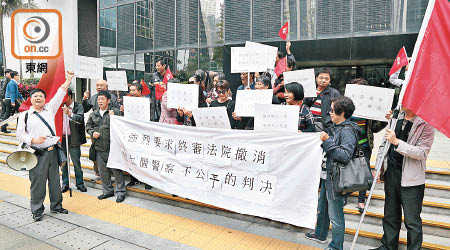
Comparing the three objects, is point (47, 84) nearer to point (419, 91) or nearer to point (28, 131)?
point (28, 131)

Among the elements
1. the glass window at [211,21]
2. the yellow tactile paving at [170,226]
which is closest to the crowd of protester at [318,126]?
the yellow tactile paving at [170,226]

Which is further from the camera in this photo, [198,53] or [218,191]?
[198,53]

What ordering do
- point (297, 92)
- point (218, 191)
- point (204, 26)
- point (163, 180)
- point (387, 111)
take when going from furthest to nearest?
point (204, 26), point (163, 180), point (218, 191), point (297, 92), point (387, 111)

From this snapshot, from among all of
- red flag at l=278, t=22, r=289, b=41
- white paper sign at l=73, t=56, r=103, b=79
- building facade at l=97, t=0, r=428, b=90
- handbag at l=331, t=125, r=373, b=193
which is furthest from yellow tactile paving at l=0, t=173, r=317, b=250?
building facade at l=97, t=0, r=428, b=90

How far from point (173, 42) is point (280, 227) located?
10.2 meters

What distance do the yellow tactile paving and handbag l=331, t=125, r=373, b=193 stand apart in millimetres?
1061

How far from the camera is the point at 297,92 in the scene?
12.3 ft

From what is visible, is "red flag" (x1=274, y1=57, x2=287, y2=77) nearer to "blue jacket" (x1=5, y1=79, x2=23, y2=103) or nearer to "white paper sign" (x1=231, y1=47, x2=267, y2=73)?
"white paper sign" (x1=231, y1=47, x2=267, y2=73)

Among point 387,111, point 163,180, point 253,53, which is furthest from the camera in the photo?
point 253,53

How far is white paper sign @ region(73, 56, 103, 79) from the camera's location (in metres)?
5.90

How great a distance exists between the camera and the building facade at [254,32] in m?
9.00

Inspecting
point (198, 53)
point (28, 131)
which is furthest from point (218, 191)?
point (198, 53)

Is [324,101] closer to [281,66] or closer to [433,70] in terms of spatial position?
[433,70]

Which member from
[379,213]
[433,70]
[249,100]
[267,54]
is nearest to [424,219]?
[379,213]
